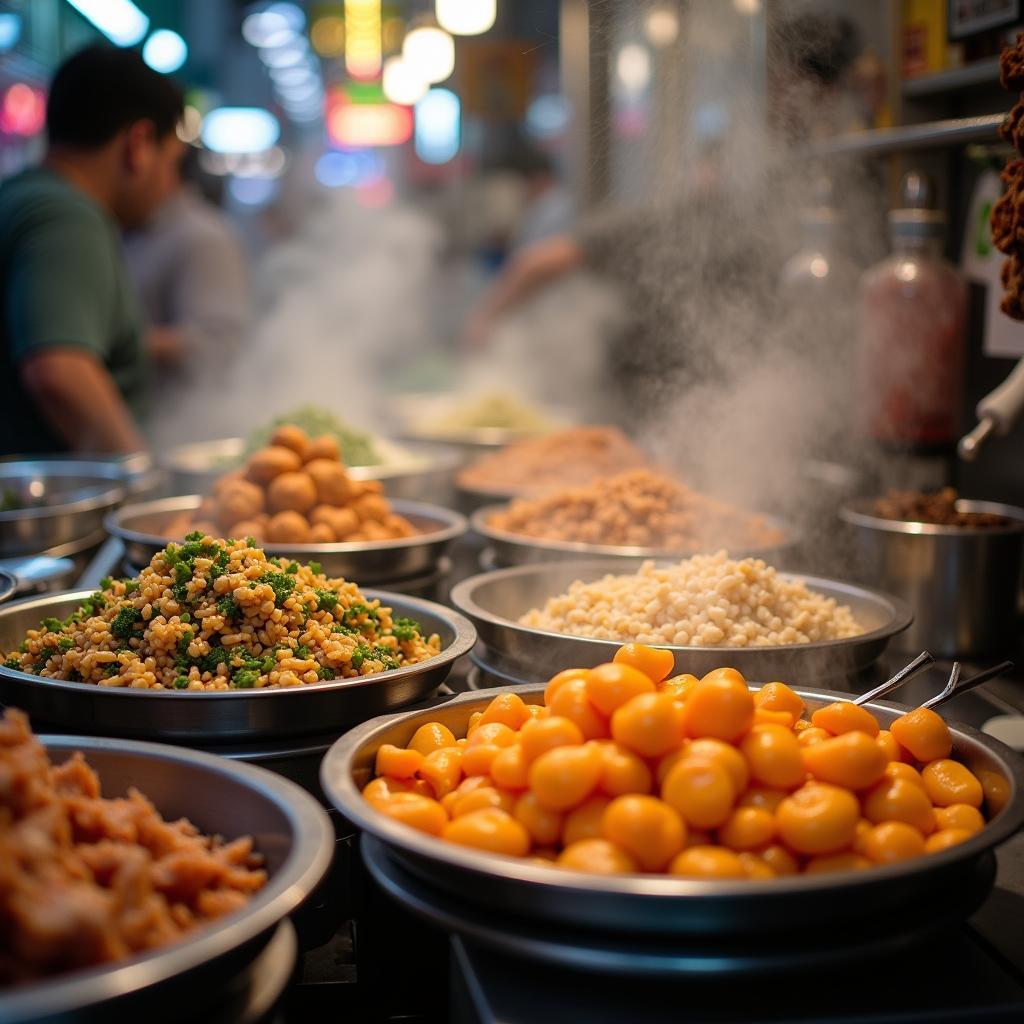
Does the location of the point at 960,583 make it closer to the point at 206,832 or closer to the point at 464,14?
the point at 206,832

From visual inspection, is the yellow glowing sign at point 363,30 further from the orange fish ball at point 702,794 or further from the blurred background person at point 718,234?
the orange fish ball at point 702,794

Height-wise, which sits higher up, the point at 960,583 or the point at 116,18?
the point at 116,18

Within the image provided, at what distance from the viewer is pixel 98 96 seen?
3.76 m

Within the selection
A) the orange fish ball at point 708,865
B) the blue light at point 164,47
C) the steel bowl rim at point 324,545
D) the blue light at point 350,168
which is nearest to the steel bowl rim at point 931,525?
the steel bowl rim at point 324,545

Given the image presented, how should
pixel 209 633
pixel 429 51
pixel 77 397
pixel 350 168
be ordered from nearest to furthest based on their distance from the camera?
pixel 209 633 < pixel 77 397 < pixel 429 51 < pixel 350 168

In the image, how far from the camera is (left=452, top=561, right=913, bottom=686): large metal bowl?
60.4 inches

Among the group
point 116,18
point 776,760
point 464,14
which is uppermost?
point 464,14

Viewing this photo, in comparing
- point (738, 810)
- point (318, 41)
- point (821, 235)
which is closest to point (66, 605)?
point (738, 810)

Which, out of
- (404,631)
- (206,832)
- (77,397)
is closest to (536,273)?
(77,397)

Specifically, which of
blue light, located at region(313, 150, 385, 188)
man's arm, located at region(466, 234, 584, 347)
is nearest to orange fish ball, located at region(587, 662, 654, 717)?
man's arm, located at region(466, 234, 584, 347)

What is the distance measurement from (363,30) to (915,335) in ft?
34.7

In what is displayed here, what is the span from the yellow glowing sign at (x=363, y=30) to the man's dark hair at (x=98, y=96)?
845 centimetres

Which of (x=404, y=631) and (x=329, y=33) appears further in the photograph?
(x=329, y=33)

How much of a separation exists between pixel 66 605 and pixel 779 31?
1.87 m
